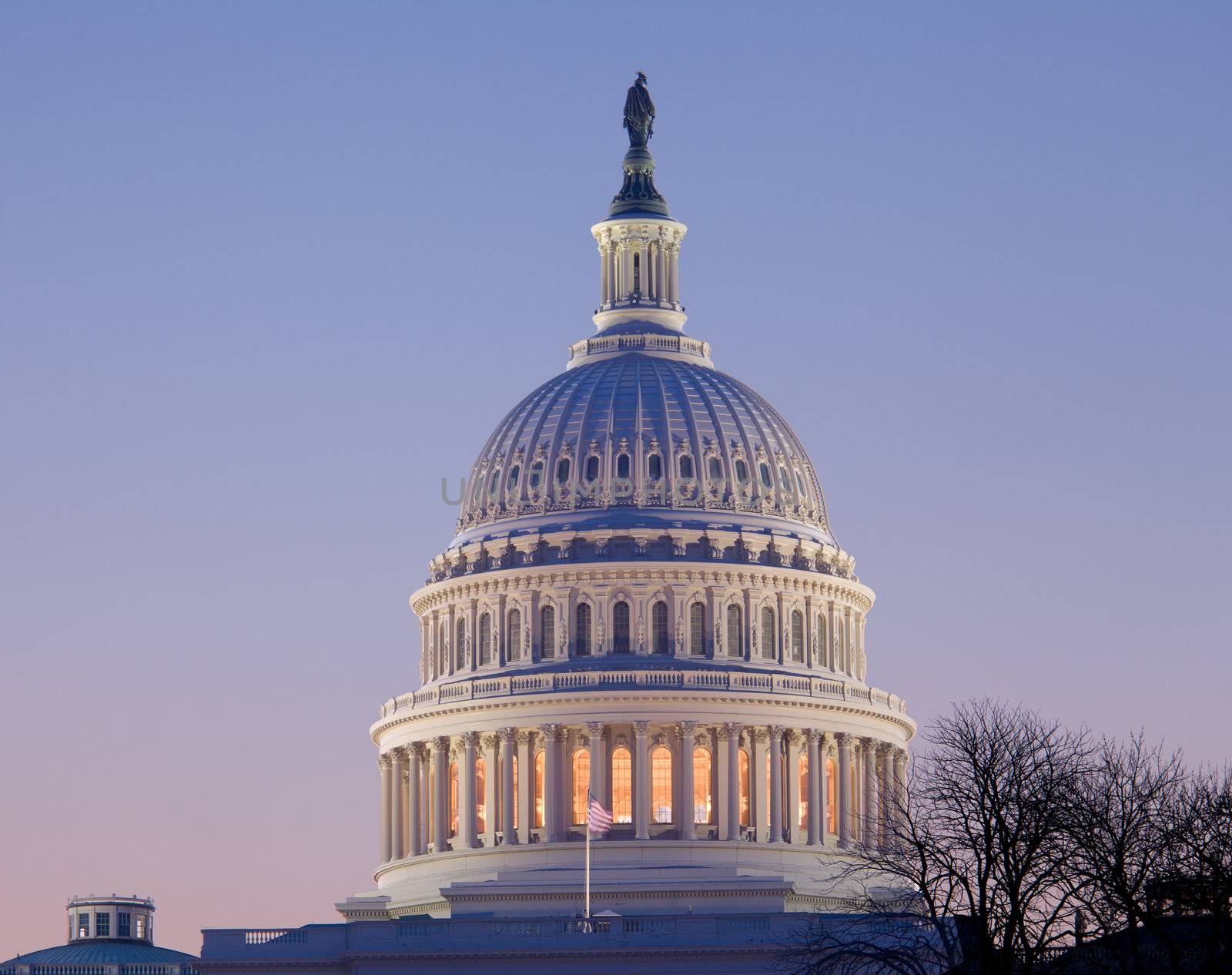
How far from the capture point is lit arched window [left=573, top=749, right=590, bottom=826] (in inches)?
6895

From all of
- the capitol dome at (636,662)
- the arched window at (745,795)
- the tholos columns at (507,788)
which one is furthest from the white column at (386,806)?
the arched window at (745,795)

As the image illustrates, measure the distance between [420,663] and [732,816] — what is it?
2254cm

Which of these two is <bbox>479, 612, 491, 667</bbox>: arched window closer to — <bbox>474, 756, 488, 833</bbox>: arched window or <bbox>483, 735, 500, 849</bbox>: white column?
<bbox>483, 735, 500, 849</bbox>: white column

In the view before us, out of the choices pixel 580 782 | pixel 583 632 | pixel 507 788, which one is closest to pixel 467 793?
pixel 507 788

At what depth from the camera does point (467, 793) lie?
17688 cm

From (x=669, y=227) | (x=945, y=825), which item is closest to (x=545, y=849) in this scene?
(x=669, y=227)

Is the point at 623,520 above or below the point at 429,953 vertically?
above

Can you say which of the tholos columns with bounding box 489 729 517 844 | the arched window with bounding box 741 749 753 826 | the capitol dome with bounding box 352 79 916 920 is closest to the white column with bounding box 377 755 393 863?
the capitol dome with bounding box 352 79 916 920

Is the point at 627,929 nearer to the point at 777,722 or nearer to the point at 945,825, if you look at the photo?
the point at 777,722

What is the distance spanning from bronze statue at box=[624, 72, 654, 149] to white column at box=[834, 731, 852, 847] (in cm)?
3535

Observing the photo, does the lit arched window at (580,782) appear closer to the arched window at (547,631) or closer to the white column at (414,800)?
the arched window at (547,631)

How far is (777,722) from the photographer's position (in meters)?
176

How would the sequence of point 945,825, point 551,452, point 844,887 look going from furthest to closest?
point 551,452, point 844,887, point 945,825

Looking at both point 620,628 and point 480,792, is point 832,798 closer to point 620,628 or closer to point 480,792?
point 620,628
